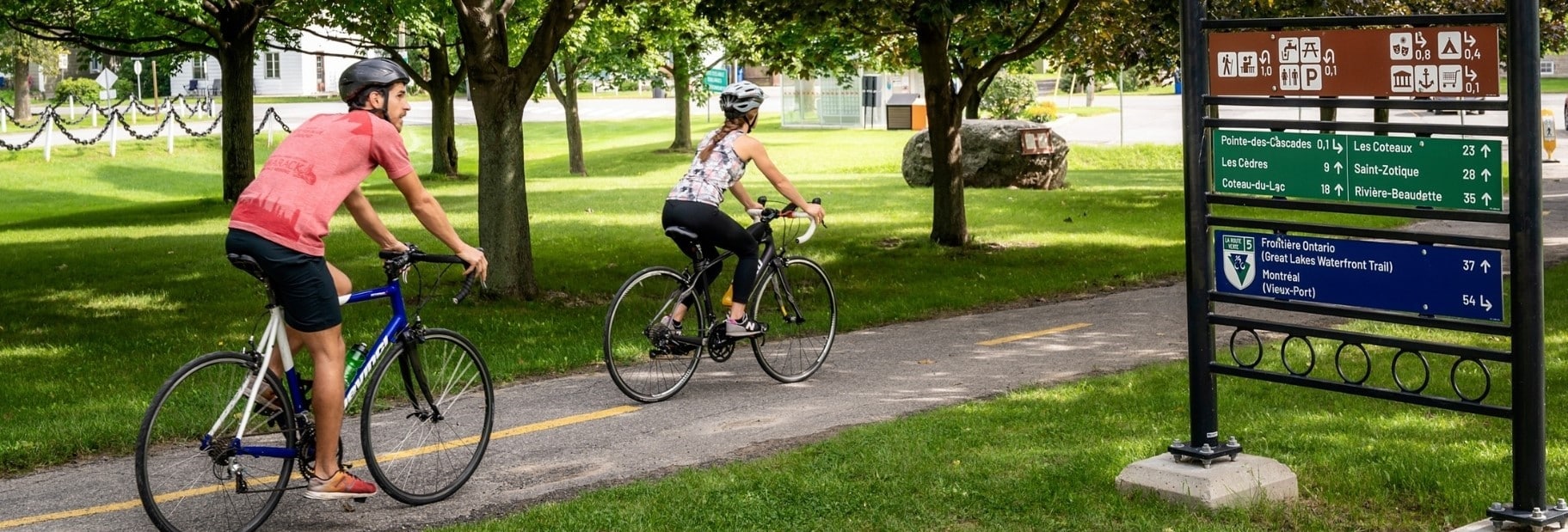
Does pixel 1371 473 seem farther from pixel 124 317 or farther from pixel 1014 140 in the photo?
pixel 1014 140

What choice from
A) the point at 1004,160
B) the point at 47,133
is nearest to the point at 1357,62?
the point at 1004,160

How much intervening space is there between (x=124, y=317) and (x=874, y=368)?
6.33 m

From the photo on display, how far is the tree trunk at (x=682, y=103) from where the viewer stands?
4106cm

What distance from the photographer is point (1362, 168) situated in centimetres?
593

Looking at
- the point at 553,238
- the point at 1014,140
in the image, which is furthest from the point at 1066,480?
the point at 1014,140

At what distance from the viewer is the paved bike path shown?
21.3ft

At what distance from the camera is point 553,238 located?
64.1ft

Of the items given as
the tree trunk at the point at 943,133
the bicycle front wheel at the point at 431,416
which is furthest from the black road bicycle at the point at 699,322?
the tree trunk at the point at 943,133

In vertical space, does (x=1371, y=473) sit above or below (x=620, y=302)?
below

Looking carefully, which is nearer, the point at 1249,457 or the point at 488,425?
the point at 1249,457

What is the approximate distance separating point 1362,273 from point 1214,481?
36.5 inches

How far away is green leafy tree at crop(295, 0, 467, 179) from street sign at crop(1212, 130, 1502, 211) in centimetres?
1684

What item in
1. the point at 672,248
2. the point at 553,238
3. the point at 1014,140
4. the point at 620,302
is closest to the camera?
the point at 620,302

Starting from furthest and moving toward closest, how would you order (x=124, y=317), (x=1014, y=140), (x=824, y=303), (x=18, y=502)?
(x=1014, y=140) → (x=124, y=317) → (x=824, y=303) → (x=18, y=502)
